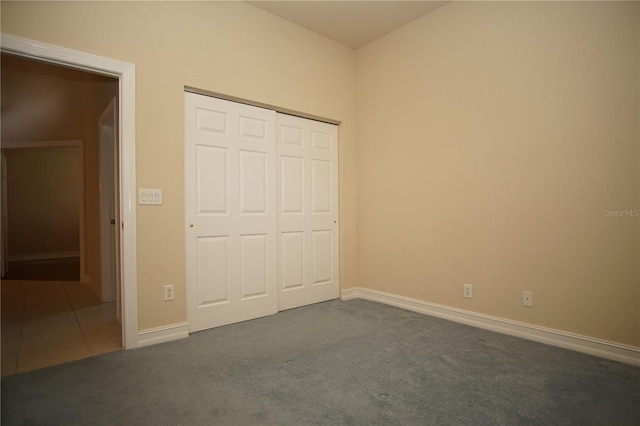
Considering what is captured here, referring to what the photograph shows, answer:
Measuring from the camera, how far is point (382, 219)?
3.75 m

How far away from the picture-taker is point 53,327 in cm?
295

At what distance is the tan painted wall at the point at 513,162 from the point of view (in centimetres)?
224

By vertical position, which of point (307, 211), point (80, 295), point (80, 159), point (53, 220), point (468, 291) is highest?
point (80, 159)

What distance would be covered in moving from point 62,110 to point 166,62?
11.7ft

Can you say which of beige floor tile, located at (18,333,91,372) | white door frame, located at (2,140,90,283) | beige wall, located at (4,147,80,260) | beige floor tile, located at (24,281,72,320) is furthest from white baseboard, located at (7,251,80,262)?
beige floor tile, located at (18,333,91,372)

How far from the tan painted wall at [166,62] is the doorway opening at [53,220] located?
0.33 meters

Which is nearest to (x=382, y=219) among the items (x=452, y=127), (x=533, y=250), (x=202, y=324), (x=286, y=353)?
(x=452, y=127)

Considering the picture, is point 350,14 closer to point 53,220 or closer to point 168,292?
point 168,292

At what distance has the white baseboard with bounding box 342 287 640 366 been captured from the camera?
222 cm

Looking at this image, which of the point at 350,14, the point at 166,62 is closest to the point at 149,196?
the point at 166,62

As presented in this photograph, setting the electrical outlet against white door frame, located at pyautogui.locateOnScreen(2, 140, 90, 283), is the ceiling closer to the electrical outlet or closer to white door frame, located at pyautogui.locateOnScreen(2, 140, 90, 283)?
the electrical outlet

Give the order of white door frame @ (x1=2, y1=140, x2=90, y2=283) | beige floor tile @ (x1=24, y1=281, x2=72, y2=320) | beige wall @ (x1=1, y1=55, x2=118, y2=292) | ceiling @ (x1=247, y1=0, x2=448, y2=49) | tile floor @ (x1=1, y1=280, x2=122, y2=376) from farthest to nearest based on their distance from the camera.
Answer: white door frame @ (x1=2, y1=140, x2=90, y2=283) → beige wall @ (x1=1, y1=55, x2=118, y2=292) → beige floor tile @ (x1=24, y1=281, x2=72, y2=320) → ceiling @ (x1=247, y1=0, x2=448, y2=49) → tile floor @ (x1=1, y1=280, x2=122, y2=376)

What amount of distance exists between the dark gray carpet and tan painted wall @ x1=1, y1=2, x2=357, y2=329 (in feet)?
2.03

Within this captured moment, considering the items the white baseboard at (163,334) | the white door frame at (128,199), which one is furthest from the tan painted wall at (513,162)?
the white door frame at (128,199)
